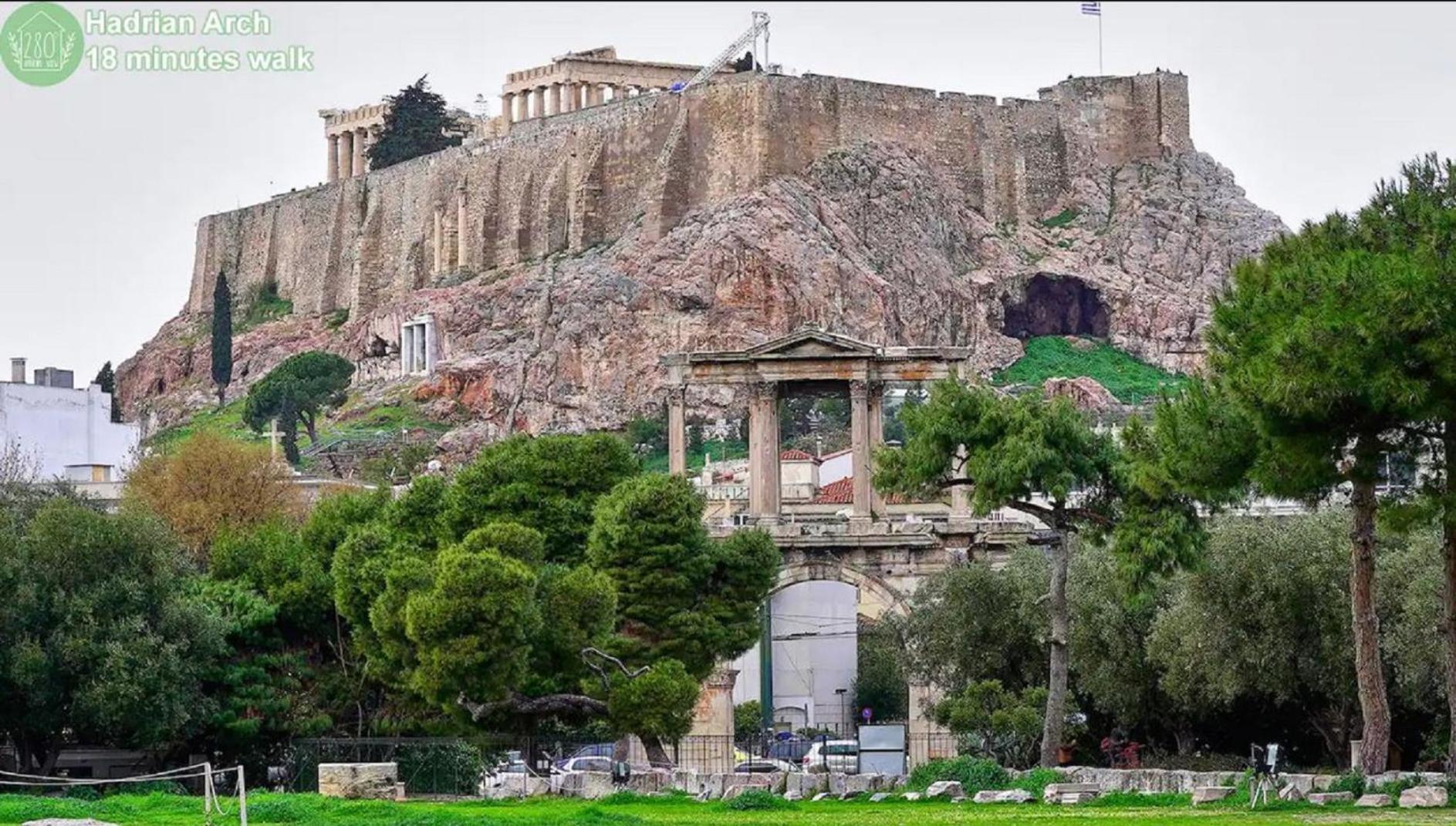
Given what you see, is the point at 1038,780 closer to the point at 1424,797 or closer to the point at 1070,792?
the point at 1070,792

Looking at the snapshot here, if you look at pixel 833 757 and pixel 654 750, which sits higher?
pixel 654 750

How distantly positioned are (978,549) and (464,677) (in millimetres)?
18609

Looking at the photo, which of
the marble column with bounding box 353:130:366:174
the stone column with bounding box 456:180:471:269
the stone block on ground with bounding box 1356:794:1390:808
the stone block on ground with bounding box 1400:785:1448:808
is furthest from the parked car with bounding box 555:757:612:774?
the marble column with bounding box 353:130:366:174

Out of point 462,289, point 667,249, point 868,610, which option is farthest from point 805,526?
point 462,289

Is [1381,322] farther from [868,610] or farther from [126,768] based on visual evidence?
[868,610]

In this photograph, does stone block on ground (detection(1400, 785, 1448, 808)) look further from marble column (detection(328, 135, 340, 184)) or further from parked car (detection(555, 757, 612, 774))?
marble column (detection(328, 135, 340, 184))

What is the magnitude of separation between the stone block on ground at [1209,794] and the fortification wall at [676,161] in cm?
8978

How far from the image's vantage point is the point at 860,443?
6938cm

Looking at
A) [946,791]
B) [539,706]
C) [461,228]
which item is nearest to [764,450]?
[539,706]

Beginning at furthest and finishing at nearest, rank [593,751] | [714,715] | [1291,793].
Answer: [714,715] < [593,751] < [1291,793]

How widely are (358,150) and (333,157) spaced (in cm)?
288

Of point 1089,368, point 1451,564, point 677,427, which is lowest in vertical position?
point 1451,564

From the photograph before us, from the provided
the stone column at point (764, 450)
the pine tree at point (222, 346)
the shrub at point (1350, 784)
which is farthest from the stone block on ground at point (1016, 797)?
the pine tree at point (222, 346)

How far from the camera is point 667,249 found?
12744 centimetres
